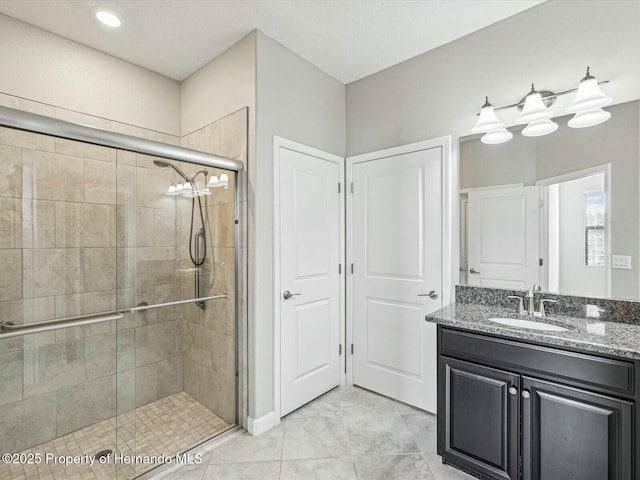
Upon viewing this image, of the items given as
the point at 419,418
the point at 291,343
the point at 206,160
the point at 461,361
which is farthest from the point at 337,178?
the point at 419,418

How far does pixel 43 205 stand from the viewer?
5.24 feet

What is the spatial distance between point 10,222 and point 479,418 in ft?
8.26

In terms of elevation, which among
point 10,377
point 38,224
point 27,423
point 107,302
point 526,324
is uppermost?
point 38,224

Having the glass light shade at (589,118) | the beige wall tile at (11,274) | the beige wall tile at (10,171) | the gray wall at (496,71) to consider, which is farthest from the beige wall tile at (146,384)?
the glass light shade at (589,118)

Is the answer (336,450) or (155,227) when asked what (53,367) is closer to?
(155,227)

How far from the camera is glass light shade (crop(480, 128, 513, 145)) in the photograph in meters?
2.06

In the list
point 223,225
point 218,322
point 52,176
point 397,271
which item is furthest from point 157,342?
point 397,271

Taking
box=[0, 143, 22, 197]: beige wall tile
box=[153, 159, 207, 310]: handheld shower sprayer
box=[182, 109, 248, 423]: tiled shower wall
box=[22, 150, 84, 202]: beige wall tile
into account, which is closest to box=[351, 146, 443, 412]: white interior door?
box=[182, 109, 248, 423]: tiled shower wall

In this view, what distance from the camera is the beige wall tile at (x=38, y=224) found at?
155 centimetres

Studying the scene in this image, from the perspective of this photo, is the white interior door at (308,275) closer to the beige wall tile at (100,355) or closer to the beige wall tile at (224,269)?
the beige wall tile at (224,269)

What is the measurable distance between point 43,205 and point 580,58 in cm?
302

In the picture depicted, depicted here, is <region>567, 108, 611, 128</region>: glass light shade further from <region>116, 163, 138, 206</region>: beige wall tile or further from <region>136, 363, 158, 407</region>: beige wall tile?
<region>136, 363, 158, 407</region>: beige wall tile

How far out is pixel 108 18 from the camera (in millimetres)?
2051

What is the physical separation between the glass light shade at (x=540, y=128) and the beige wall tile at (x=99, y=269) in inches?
→ 102
